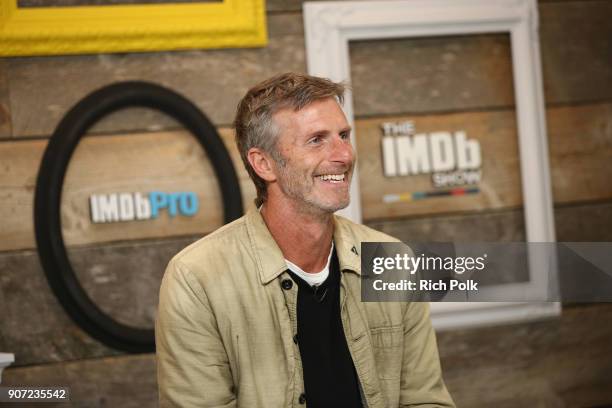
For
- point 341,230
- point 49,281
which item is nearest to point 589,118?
point 341,230

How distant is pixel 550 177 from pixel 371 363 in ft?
3.70

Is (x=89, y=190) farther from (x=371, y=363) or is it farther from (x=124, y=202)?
(x=371, y=363)

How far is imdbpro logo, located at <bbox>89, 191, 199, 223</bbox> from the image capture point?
6.70 ft

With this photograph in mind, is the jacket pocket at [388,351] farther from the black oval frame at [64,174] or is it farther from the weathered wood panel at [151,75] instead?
the weathered wood panel at [151,75]

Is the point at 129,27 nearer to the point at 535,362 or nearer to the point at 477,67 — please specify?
the point at 477,67

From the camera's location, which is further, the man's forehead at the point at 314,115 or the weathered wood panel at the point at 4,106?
the weathered wood panel at the point at 4,106

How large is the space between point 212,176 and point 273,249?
634 millimetres

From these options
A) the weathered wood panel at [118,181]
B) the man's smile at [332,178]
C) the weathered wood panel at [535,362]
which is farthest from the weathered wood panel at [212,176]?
the man's smile at [332,178]

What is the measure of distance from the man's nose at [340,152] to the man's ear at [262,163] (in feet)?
0.47

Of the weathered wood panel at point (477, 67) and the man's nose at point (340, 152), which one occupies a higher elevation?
the weathered wood panel at point (477, 67)

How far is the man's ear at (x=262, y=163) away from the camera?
162 cm

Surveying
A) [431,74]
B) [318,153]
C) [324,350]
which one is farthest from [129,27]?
[324,350]

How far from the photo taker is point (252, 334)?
1496mm

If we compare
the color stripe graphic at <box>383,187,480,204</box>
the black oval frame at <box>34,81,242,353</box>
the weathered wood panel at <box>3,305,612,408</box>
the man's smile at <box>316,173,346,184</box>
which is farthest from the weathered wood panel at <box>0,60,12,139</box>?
the weathered wood panel at <box>3,305,612,408</box>
